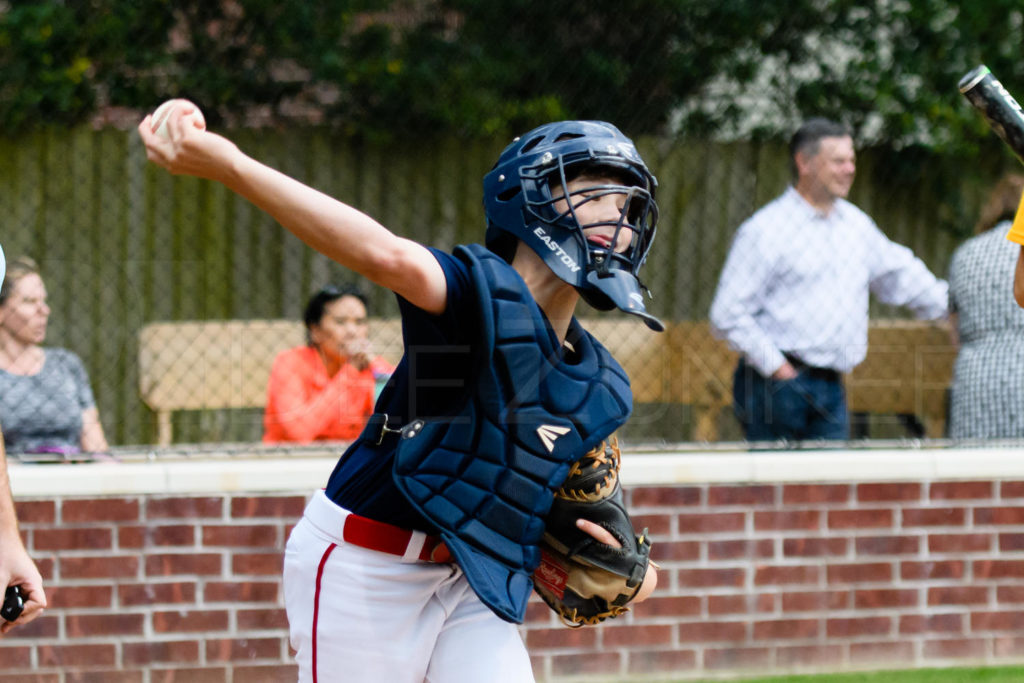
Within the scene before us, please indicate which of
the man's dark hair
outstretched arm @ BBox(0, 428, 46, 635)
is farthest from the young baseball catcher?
the man's dark hair

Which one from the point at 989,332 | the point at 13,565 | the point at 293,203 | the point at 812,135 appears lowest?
the point at 13,565

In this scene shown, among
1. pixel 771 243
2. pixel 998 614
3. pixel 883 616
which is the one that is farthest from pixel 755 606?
pixel 771 243

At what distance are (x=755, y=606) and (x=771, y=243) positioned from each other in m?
1.51

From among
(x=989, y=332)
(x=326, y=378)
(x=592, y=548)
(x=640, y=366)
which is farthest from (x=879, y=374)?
(x=592, y=548)

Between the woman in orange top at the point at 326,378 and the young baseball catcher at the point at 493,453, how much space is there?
251 centimetres

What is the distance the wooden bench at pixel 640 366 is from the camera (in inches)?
215

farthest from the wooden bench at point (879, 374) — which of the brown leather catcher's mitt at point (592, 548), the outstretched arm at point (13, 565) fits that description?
the outstretched arm at point (13, 565)

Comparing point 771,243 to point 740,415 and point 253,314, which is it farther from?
point 253,314

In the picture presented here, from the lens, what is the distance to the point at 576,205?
7.95ft

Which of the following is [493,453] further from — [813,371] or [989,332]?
[989,332]

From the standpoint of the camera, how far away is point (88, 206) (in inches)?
233

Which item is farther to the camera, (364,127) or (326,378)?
(364,127)

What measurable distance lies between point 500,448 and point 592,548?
0.38 meters

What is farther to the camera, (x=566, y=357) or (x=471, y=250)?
(x=566, y=357)
